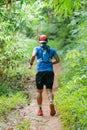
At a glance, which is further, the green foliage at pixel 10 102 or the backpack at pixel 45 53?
the green foliage at pixel 10 102

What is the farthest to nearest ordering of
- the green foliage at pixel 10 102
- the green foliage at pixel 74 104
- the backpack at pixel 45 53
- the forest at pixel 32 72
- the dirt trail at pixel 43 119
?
the green foliage at pixel 10 102 → the backpack at pixel 45 53 → the dirt trail at pixel 43 119 → the forest at pixel 32 72 → the green foliage at pixel 74 104

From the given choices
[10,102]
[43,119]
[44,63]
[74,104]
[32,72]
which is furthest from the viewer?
[32,72]

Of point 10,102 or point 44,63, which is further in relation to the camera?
point 10,102

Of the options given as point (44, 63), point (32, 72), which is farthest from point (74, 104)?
point (32, 72)

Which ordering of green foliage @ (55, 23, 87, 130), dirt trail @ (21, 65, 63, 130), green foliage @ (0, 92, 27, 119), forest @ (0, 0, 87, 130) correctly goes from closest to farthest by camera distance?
green foliage @ (55, 23, 87, 130) → forest @ (0, 0, 87, 130) → dirt trail @ (21, 65, 63, 130) → green foliage @ (0, 92, 27, 119)

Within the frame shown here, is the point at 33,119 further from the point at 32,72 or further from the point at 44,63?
the point at 32,72

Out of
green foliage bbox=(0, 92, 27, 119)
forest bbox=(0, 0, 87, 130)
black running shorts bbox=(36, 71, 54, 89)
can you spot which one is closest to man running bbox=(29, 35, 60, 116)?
black running shorts bbox=(36, 71, 54, 89)

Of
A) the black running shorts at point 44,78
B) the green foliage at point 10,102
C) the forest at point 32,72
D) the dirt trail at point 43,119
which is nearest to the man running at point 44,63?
the black running shorts at point 44,78

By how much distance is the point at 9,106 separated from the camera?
788 cm

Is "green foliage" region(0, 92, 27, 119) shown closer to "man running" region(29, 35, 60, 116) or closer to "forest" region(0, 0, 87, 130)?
"forest" region(0, 0, 87, 130)

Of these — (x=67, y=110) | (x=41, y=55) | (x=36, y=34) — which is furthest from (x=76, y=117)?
(x=36, y=34)

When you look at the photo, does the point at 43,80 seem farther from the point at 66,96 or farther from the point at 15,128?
the point at 15,128

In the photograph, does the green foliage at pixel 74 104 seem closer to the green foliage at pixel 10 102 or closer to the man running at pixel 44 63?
the man running at pixel 44 63

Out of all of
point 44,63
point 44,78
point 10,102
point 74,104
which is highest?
point 44,63
